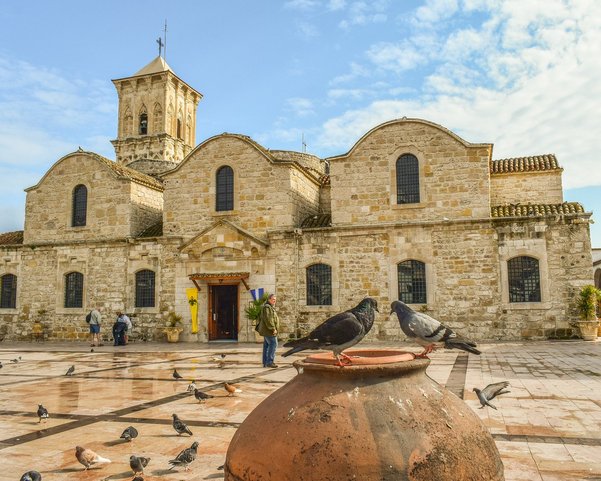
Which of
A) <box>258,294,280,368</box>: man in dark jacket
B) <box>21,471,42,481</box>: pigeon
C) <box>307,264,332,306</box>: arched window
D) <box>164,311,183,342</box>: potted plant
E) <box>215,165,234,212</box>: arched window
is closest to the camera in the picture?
<box>21,471,42,481</box>: pigeon

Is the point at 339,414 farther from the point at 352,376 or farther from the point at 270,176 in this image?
the point at 270,176

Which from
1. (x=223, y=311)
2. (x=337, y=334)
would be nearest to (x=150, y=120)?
(x=223, y=311)

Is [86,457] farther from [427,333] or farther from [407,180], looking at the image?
[407,180]

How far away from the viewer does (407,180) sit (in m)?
18.8

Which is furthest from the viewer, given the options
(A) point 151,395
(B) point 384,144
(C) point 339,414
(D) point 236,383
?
(B) point 384,144

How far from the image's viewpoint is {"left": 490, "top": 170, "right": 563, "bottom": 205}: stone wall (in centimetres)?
1980

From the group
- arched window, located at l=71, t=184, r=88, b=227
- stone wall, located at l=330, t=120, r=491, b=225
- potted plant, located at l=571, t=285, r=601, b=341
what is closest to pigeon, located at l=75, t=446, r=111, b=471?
stone wall, located at l=330, t=120, r=491, b=225

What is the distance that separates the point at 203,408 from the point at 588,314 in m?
13.8

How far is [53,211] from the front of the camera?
23094 millimetres

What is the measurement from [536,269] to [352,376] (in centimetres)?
1633

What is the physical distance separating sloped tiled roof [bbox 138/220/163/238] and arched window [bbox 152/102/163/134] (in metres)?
12.7

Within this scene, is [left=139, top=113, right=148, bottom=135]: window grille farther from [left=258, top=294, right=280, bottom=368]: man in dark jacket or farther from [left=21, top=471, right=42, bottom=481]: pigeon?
[left=21, top=471, right=42, bottom=481]: pigeon

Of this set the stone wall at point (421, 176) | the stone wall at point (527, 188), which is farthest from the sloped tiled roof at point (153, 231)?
the stone wall at point (527, 188)

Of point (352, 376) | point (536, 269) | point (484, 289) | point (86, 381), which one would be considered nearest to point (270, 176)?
point (484, 289)
